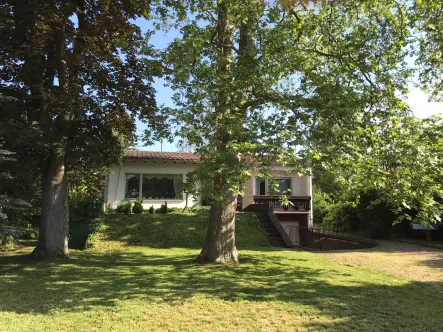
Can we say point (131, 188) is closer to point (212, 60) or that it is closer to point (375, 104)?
point (212, 60)

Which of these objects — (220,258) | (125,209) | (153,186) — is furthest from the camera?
(153,186)

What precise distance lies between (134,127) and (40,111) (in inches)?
126

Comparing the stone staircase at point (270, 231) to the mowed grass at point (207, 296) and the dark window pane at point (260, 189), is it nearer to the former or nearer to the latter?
the mowed grass at point (207, 296)

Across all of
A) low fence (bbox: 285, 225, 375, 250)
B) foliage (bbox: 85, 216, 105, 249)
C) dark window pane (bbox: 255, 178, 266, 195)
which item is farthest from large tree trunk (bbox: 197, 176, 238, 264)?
dark window pane (bbox: 255, 178, 266, 195)

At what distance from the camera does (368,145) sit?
775 centimetres

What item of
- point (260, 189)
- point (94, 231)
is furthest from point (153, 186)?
point (260, 189)

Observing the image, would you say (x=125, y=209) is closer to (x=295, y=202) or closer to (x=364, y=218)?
(x=295, y=202)

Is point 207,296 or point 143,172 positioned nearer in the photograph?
point 207,296

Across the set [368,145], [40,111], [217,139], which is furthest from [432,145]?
[40,111]

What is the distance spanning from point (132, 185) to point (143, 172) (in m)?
1.00

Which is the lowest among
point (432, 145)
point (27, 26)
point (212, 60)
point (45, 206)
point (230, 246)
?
point (230, 246)

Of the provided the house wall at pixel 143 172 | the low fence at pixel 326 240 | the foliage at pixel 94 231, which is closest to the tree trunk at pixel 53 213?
the foliage at pixel 94 231

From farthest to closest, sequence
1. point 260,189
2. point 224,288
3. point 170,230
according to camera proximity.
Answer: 1. point 260,189
2. point 170,230
3. point 224,288

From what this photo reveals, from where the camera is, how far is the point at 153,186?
858 inches
